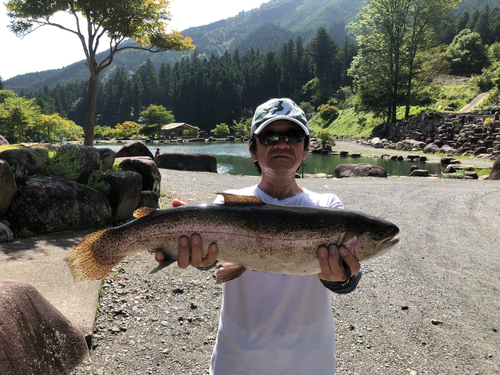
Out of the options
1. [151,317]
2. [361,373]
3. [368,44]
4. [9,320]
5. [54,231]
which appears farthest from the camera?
[368,44]

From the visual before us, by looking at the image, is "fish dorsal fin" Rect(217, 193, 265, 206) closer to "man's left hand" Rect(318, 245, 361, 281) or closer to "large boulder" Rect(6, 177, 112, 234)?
"man's left hand" Rect(318, 245, 361, 281)

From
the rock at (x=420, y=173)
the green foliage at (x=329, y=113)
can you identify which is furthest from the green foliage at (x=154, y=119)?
the rock at (x=420, y=173)

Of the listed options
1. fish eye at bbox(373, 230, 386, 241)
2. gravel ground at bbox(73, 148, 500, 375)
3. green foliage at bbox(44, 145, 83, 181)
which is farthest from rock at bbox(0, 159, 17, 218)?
fish eye at bbox(373, 230, 386, 241)

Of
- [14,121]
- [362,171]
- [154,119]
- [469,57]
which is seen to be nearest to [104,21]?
[362,171]

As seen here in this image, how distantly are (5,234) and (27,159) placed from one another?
2.22 metres

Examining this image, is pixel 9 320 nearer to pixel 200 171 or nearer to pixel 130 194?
pixel 130 194

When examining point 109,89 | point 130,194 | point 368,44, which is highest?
point 109,89

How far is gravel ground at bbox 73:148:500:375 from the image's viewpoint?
416cm

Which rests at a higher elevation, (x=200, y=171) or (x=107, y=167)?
(x=107, y=167)

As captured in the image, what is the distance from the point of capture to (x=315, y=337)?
2.18 metres

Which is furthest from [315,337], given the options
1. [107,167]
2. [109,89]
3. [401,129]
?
[109,89]

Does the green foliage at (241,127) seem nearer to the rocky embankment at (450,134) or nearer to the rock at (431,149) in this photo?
the rocky embankment at (450,134)

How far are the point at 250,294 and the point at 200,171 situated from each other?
75.4 feet

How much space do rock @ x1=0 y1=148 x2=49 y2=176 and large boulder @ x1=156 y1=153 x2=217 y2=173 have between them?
55.9ft
